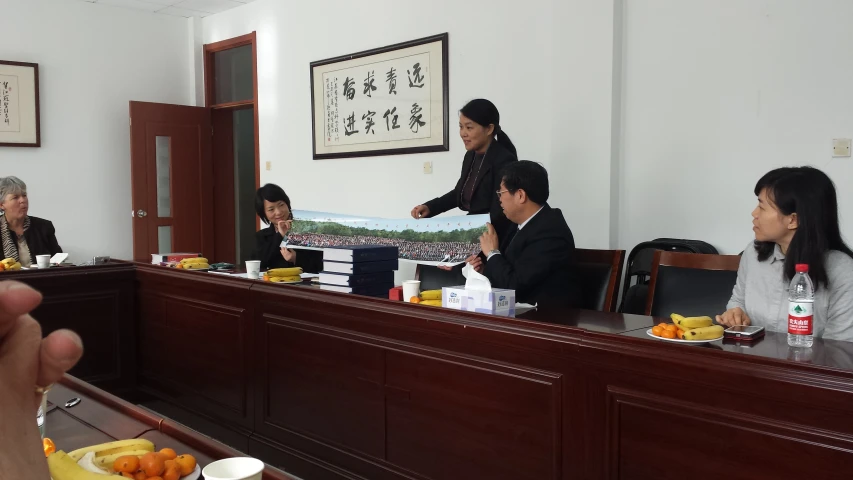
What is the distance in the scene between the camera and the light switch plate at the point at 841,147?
10.0 ft

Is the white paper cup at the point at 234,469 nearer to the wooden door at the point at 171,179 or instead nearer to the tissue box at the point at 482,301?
the tissue box at the point at 482,301

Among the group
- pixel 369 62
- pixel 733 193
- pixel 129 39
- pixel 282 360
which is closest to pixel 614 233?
pixel 733 193

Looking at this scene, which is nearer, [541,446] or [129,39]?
[541,446]

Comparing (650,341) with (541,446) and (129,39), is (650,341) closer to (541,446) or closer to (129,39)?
(541,446)

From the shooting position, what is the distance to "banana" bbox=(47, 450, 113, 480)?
1066mm

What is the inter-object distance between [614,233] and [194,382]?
2.30 meters

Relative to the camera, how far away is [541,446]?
191cm

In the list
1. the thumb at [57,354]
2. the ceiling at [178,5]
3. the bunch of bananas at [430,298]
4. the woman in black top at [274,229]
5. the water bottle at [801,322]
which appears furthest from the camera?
the ceiling at [178,5]

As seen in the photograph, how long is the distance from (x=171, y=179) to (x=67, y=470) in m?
5.52

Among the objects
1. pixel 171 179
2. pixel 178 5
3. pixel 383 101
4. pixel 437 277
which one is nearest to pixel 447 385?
pixel 437 277

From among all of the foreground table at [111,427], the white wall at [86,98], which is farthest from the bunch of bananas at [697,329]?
the white wall at [86,98]

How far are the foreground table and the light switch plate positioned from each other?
292 cm

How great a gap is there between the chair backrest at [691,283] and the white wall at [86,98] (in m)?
5.05

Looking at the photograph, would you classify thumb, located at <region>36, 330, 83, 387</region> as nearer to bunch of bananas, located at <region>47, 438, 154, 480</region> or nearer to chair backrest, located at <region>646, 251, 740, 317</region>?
bunch of bananas, located at <region>47, 438, 154, 480</region>
